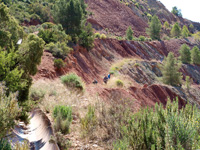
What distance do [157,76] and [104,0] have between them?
35.1 metres

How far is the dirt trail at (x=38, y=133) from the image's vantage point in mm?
5598

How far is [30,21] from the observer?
35281mm

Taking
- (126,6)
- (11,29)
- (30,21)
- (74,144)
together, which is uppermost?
(126,6)

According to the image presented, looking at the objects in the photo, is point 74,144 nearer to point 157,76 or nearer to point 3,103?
point 3,103

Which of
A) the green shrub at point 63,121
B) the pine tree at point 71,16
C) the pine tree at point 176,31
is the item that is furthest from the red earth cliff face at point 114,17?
the green shrub at point 63,121

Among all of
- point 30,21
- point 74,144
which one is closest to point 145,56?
point 30,21

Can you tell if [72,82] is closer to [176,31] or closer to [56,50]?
[56,50]

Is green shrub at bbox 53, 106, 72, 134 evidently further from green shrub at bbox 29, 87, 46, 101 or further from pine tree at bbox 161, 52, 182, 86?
pine tree at bbox 161, 52, 182, 86

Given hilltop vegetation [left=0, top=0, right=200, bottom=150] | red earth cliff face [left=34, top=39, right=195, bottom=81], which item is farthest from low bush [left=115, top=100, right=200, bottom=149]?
red earth cliff face [left=34, top=39, right=195, bottom=81]

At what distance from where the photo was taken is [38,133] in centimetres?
656

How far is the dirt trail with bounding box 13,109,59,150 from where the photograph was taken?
5598 millimetres

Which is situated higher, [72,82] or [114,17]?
[114,17]

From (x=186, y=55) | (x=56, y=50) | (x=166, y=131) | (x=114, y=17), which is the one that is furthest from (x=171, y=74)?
(x=114, y=17)

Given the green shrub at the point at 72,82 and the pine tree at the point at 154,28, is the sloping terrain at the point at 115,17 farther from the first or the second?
the green shrub at the point at 72,82
